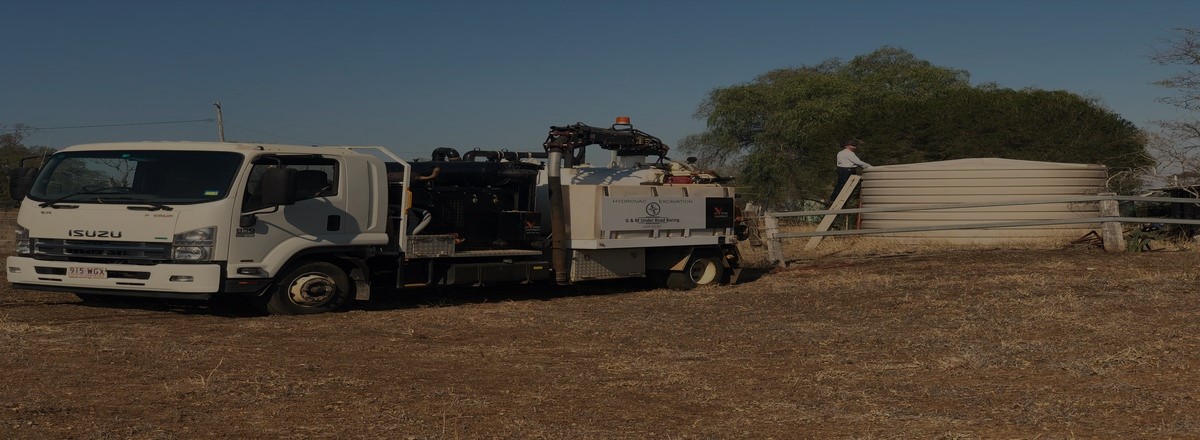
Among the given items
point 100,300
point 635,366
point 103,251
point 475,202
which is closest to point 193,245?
point 103,251

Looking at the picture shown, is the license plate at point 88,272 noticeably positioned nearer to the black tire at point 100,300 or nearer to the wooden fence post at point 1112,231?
the black tire at point 100,300

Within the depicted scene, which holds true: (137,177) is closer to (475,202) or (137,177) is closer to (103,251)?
(103,251)

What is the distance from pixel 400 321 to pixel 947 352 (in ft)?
18.3

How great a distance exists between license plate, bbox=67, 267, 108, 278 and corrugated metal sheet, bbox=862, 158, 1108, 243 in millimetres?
14699

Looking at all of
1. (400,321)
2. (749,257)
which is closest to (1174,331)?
(400,321)

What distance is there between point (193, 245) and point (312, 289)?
1.47 meters

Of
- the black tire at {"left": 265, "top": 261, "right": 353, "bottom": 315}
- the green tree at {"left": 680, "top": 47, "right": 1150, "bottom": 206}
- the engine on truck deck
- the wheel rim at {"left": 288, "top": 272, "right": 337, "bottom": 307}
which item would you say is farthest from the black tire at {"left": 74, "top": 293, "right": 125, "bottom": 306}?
the green tree at {"left": 680, "top": 47, "right": 1150, "bottom": 206}

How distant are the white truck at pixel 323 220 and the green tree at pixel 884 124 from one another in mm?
18337

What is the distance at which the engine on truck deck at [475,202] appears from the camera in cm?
1427

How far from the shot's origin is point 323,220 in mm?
13133

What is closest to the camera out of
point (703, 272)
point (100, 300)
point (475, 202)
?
point (100, 300)

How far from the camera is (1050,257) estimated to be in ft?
60.5

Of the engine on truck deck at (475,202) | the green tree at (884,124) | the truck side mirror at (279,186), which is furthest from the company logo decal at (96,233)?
the green tree at (884,124)

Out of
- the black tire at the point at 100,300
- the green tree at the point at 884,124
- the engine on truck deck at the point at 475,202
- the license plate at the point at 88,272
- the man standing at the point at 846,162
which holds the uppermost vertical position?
the green tree at the point at 884,124
